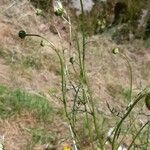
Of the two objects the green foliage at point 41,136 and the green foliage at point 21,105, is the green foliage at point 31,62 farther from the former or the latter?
the green foliage at point 41,136

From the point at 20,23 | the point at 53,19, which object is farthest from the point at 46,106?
the point at 53,19

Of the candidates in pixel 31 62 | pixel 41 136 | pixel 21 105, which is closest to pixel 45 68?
pixel 31 62

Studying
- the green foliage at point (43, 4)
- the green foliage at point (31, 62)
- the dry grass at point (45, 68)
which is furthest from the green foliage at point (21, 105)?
the green foliage at point (43, 4)

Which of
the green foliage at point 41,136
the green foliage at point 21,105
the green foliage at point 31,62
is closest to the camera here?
the green foliage at point 41,136

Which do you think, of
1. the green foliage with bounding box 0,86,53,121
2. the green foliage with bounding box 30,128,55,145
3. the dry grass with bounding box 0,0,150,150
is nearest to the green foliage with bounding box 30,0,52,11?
the dry grass with bounding box 0,0,150,150

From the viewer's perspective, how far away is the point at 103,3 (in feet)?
22.4

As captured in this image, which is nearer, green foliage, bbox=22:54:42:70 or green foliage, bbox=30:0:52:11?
green foliage, bbox=22:54:42:70

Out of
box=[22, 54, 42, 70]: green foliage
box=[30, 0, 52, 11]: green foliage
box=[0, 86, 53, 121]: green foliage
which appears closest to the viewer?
box=[0, 86, 53, 121]: green foliage

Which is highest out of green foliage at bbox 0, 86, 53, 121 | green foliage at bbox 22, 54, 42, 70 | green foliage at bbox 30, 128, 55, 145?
green foliage at bbox 22, 54, 42, 70

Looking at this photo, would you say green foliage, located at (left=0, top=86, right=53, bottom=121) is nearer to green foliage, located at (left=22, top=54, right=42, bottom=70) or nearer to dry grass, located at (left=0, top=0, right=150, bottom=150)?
dry grass, located at (left=0, top=0, right=150, bottom=150)

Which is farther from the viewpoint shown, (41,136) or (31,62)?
(31,62)

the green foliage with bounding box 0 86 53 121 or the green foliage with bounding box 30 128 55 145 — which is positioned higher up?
the green foliage with bounding box 0 86 53 121

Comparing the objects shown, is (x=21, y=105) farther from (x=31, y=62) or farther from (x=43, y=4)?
(x=43, y=4)

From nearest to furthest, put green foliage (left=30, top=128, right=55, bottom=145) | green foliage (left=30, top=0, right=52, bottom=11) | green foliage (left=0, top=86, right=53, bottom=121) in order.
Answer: green foliage (left=30, top=128, right=55, bottom=145)
green foliage (left=0, top=86, right=53, bottom=121)
green foliage (left=30, top=0, right=52, bottom=11)
